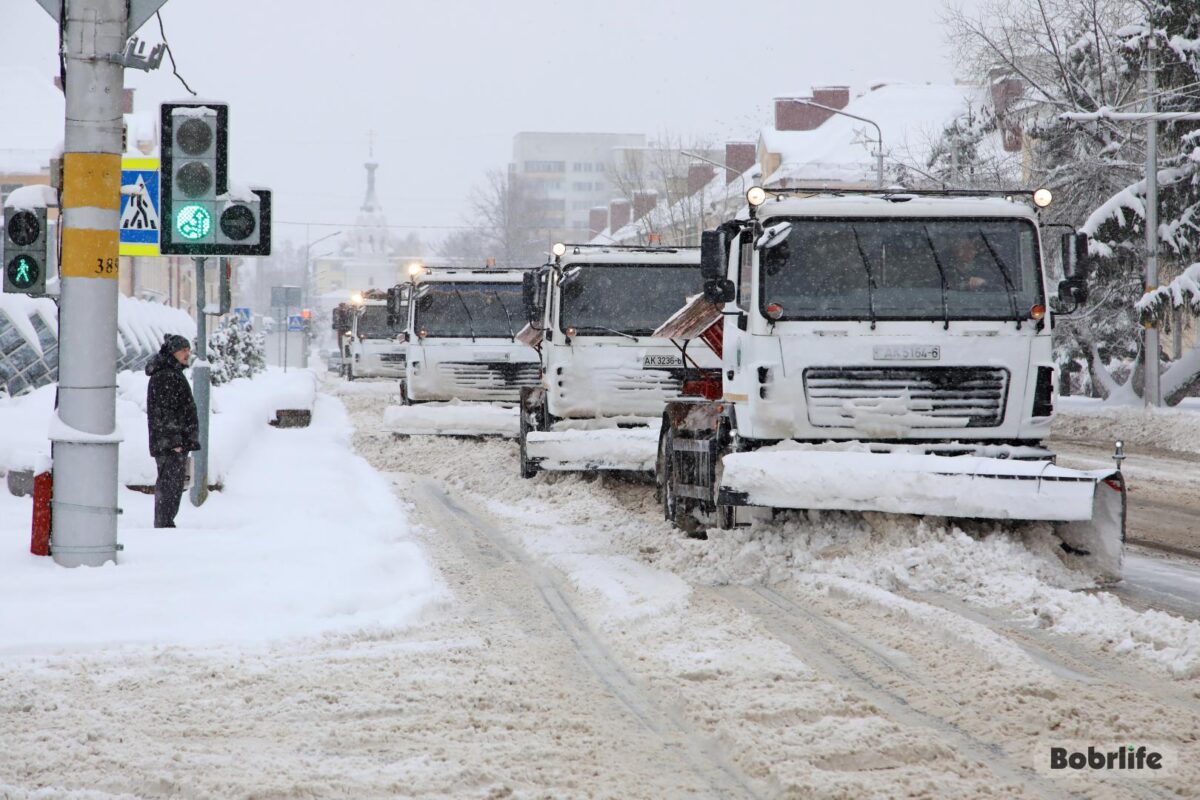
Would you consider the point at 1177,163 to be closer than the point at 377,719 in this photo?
No

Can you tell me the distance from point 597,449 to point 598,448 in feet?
0.05

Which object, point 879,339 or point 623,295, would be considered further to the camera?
point 623,295

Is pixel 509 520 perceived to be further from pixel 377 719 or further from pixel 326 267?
pixel 326 267

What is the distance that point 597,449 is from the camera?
569 inches

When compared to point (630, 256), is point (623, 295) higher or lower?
lower

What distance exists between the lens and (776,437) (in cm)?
992

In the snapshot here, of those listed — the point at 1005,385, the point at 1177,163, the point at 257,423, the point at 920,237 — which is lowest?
the point at 257,423

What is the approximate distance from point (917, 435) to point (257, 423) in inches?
599

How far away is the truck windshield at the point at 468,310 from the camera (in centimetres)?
2172

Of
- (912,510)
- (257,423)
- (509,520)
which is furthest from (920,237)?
(257,423)

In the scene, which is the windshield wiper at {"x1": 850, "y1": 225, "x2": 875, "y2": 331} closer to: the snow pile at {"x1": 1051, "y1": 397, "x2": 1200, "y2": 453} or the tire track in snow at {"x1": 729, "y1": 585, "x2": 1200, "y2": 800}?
the tire track in snow at {"x1": 729, "y1": 585, "x2": 1200, "y2": 800}

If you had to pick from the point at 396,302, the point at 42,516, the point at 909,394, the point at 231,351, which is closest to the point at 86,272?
the point at 42,516

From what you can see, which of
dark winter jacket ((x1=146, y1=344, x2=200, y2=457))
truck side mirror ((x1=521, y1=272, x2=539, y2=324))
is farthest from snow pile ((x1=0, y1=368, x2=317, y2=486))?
truck side mirror ((x1=521, y1=272, x2=539, y2=324))

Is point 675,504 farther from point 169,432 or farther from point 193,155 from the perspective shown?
point 193,155
